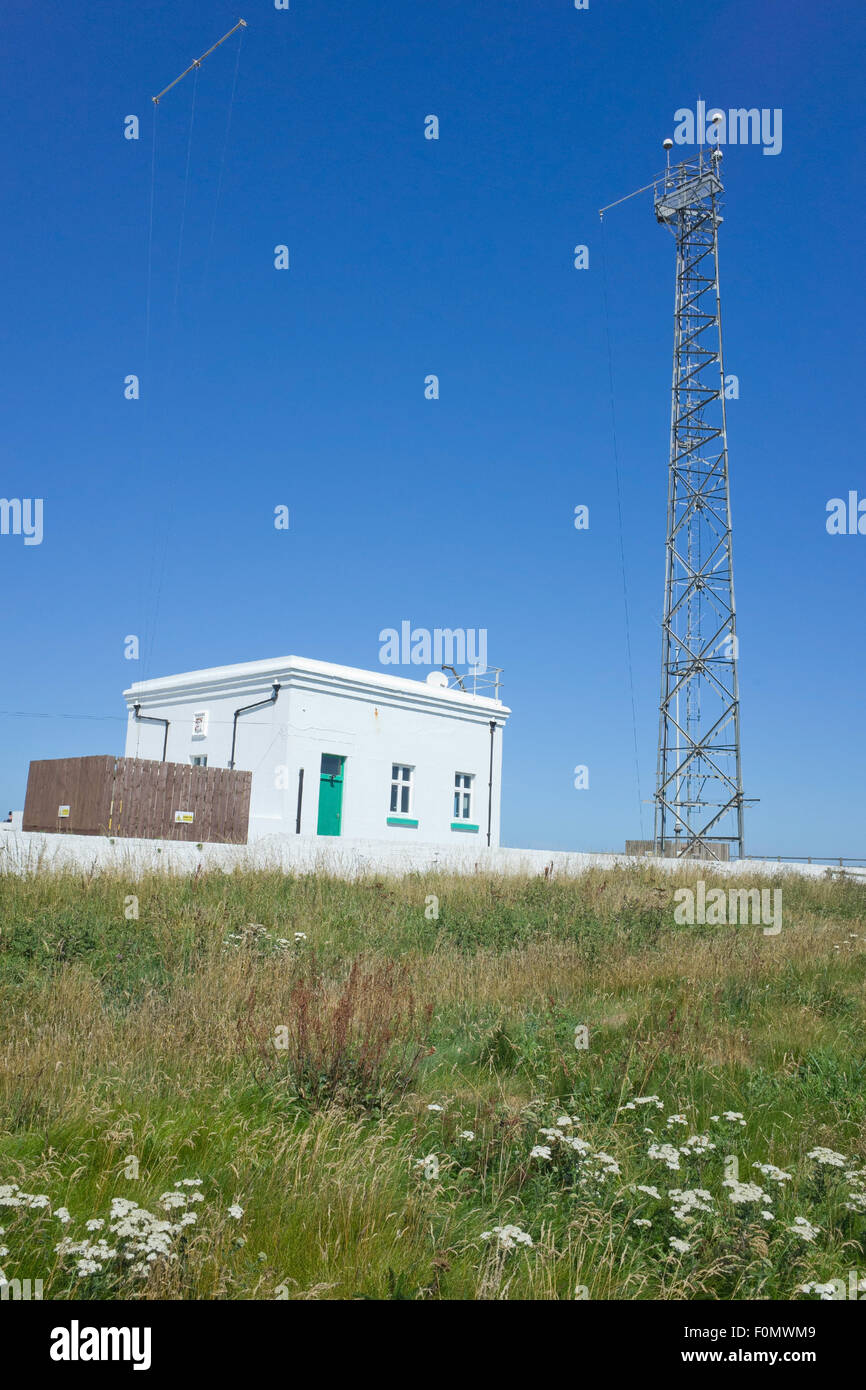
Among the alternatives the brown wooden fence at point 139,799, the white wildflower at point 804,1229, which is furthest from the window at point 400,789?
the white wildflower at point 804,1229

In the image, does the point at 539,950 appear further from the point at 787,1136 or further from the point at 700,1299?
the point at 700,1299

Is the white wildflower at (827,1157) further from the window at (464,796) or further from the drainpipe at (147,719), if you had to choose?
the drainpipe at (147,719)

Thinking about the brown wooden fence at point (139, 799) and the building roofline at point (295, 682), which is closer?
the brown wooden fence at point (139, 799)

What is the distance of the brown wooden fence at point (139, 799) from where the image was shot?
1955cm

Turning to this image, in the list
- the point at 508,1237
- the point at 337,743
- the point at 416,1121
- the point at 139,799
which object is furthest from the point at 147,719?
the point at 508,1237

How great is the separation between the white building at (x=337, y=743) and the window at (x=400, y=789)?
0.03 m

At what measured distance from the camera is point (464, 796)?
2806 cm

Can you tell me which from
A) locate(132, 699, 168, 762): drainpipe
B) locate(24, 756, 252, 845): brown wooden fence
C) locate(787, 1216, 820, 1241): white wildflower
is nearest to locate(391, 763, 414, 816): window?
locate(24, 756, 252, 845): brown wooden fence

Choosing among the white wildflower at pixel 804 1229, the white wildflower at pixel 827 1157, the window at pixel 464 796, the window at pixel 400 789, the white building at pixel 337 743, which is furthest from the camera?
the window at pixel 464 796

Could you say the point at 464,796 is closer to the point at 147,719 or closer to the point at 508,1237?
the point at 147,719

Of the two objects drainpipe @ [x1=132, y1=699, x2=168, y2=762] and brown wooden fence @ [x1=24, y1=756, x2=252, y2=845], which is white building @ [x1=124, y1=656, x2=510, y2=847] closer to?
drainpipe @ [x1=132, y1=699, x2=168, y2=762]

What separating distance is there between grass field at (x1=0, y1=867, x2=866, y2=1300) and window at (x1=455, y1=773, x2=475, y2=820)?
17.9 m

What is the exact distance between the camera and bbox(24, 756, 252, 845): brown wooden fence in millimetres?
19547
